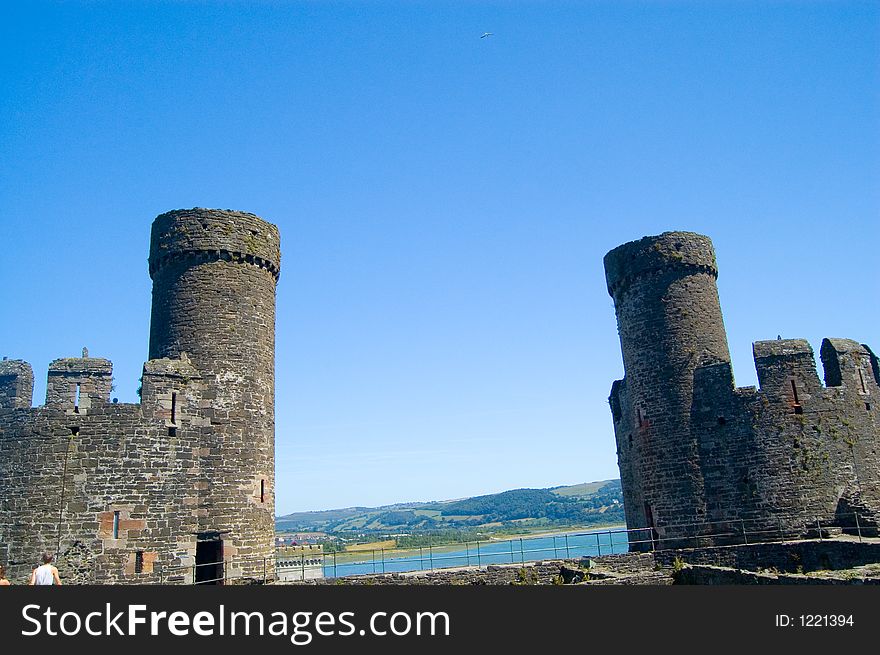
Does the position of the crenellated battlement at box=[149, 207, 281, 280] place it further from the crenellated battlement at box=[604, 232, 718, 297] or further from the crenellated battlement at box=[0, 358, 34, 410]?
the crenellated battlement at box=[604, 232, 718, 297]

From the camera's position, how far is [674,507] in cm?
2395

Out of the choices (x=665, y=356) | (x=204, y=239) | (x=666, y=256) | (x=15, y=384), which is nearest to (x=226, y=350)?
(x=204, y=239)

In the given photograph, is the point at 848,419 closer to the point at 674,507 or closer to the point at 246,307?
the point at 674,507

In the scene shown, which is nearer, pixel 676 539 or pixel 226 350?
pixel 226 350

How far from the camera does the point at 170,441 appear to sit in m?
20.2

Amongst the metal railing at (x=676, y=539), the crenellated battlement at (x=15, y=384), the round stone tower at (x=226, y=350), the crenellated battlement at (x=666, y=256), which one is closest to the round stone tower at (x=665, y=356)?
the crenellated battlement at (x=666, y=256)

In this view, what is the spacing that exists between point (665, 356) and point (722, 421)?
3065 millimetres

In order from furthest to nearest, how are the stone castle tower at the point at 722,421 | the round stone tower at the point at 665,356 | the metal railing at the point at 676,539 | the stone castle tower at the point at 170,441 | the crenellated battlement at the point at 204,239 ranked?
the round stone tower at the point at 665,356
the stone castle tower at the point at 722,421
the crenellated battlement at the point at 204,239
the metal railing at the point at 676,539
the stone castle tower at the point at 170,441

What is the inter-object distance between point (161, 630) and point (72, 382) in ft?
41.3

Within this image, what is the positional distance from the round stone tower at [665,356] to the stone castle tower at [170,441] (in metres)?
13.9

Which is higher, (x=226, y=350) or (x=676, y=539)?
(x=226, y=350)

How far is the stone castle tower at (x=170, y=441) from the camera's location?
62.2 ft

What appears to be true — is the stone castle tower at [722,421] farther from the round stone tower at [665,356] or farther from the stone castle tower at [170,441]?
the stone castle tower at [170,441]

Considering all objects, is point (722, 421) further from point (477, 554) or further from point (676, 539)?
point (477, 554)
